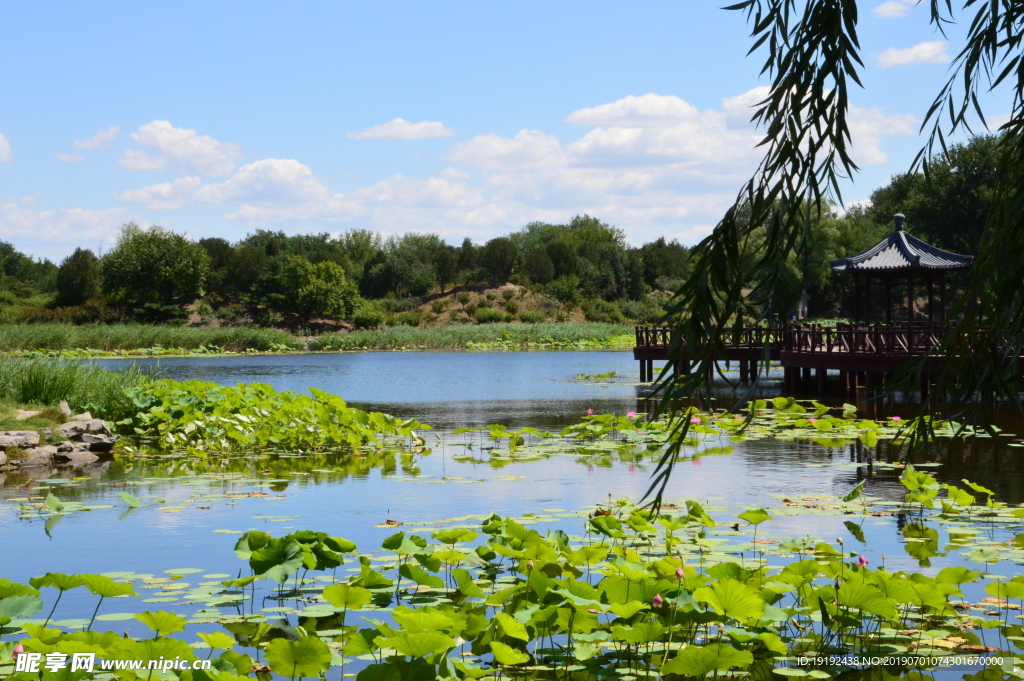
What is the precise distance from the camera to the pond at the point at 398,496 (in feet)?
21.3

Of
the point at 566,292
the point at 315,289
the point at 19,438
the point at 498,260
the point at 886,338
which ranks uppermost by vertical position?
the point at 498,260

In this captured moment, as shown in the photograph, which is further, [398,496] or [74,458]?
[74,458]

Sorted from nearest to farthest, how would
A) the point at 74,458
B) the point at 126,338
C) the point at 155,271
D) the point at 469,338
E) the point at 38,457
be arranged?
the point at 38,457 → the point at 74,458 → the point at 126,338 → the point at 469,338 → the point at 155,271

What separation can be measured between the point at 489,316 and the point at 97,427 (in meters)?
52.2

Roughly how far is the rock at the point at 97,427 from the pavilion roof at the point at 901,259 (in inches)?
681

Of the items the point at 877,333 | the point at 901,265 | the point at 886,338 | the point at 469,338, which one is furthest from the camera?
the point at 469,338

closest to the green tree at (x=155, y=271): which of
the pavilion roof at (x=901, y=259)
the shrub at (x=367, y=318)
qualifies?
the shrub at (x=367, y=318)

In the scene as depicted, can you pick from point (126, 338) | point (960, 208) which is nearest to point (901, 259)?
point (960, 208)

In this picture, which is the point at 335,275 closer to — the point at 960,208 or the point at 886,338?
the point at 960,208

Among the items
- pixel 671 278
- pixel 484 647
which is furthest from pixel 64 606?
pixel 671 278

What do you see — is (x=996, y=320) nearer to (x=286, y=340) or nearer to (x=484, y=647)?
(x=484, y=647)

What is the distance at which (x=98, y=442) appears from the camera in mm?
12398

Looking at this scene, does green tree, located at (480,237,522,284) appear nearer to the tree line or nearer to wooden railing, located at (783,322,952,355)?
the tree line

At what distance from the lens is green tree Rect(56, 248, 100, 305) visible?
62750 mm
